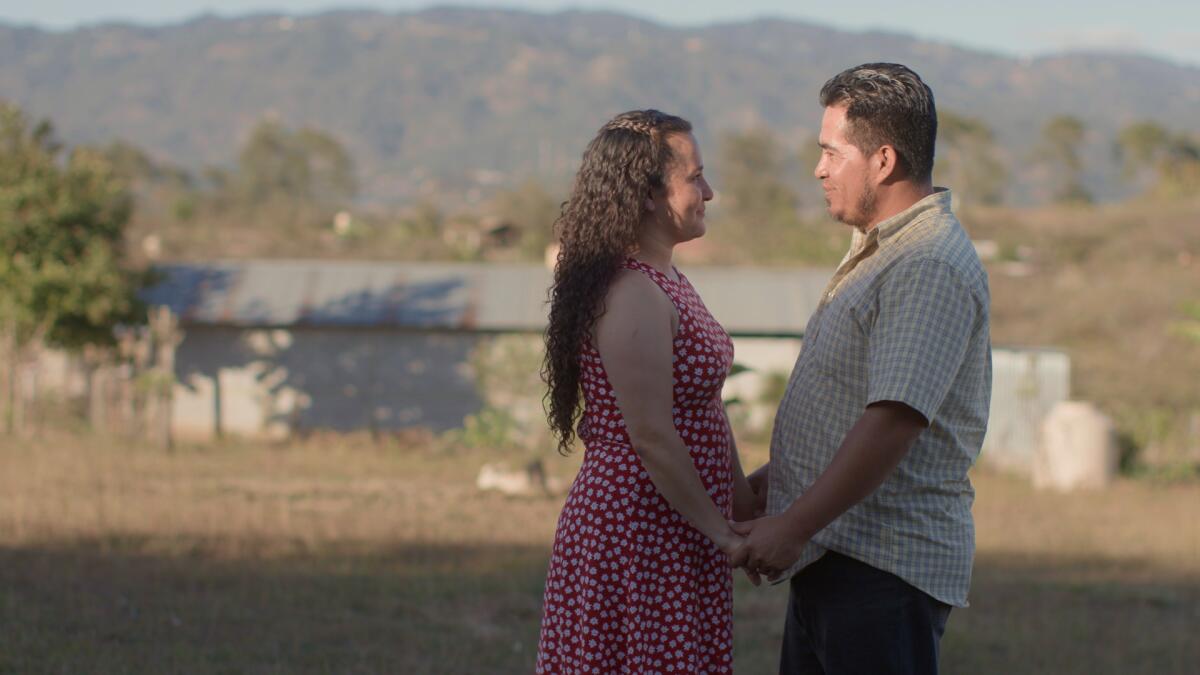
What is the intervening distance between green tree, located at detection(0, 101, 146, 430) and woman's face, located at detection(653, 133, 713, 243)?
53.5ft

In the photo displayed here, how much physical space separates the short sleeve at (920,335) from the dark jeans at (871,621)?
0.44 metres

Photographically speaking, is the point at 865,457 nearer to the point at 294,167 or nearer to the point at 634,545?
the point at 634,545

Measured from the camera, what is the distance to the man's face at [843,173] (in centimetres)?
308

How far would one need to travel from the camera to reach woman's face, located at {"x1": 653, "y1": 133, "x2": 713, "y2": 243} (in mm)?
3270

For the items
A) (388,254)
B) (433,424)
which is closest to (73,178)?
(433,424)

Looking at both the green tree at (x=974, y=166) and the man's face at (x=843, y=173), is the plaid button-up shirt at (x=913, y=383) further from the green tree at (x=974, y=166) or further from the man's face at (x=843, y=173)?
the green tree at (x=974, y=166)

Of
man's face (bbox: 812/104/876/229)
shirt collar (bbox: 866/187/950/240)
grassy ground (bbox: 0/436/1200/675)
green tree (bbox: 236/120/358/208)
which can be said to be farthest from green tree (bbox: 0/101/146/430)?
green tree (bbox: 236/120/358/208)

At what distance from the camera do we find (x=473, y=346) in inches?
847

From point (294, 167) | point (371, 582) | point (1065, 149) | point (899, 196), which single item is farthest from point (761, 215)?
point (294, 167)

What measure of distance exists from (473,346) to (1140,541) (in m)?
12.0

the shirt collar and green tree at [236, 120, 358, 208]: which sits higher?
green tree at [236, 120, 358, 208]

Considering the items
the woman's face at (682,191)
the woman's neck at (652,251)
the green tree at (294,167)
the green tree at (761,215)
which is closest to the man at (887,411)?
the woman's face at (682,191)

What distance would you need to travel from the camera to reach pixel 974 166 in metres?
85.0

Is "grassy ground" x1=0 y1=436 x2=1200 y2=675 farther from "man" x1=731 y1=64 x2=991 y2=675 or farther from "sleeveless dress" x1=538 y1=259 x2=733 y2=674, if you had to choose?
"man" x1=731 y1=64 x2=991 y2=675
